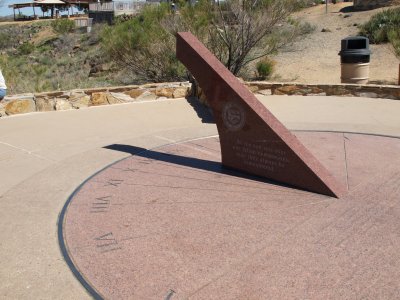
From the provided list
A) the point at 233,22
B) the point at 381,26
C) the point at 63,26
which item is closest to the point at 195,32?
the point at 233,22

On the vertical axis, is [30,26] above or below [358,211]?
above

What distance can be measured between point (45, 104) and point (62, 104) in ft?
1.04

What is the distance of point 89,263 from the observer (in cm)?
343

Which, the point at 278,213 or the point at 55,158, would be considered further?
the point at 55,158

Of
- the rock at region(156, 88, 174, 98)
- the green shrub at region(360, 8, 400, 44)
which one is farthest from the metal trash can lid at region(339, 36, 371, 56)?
the green shrub at region(360, 8, 400, 44)

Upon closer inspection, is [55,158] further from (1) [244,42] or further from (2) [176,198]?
(1) [244,42]

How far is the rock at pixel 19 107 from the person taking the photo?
8.65 metres

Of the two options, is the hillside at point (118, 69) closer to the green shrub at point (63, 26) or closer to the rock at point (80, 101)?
the green shrub at point (63, 26)

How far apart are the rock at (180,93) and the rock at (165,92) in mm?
64

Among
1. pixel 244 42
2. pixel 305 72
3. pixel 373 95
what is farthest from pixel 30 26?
pixel 373 95

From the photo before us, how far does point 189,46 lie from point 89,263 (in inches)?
109

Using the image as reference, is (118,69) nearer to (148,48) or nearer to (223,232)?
(148,48)

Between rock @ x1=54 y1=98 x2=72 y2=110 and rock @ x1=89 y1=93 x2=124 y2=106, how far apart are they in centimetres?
44

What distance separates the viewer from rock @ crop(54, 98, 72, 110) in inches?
357
